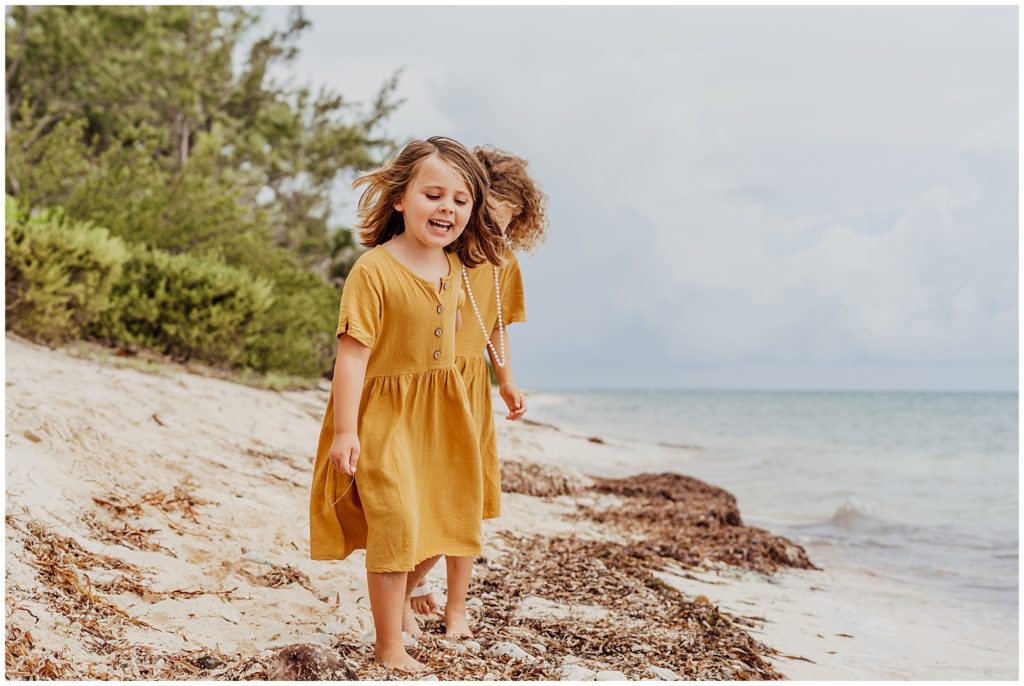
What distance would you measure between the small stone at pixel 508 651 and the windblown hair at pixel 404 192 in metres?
1.54

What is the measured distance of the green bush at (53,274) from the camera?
8461 mm

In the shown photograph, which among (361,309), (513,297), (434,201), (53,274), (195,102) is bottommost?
(53,274)

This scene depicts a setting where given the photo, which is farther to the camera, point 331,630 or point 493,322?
point 493,322

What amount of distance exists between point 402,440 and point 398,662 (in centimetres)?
79

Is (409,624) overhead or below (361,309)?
below

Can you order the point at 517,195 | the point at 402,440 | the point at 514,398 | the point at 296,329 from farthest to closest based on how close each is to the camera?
the point at 296,329, the point at 517,195, the point at 514,398, the point at 402,440

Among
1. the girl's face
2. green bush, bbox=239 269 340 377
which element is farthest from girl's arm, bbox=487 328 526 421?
green bush, bbox=239 269 340 377

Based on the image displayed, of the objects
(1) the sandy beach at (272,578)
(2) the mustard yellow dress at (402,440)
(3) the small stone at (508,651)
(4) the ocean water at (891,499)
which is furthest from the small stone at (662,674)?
(4) the ocean water at (891,499)

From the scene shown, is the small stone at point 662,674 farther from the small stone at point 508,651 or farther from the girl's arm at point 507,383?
the girl's arm at point 507,383

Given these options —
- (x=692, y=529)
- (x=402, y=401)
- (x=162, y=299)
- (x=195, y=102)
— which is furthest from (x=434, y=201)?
(x=195, y=102)

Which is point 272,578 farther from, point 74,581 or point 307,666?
point 307,666

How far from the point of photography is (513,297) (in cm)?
388

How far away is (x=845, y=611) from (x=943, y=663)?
82cm

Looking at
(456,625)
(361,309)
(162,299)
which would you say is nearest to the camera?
(361,309)
